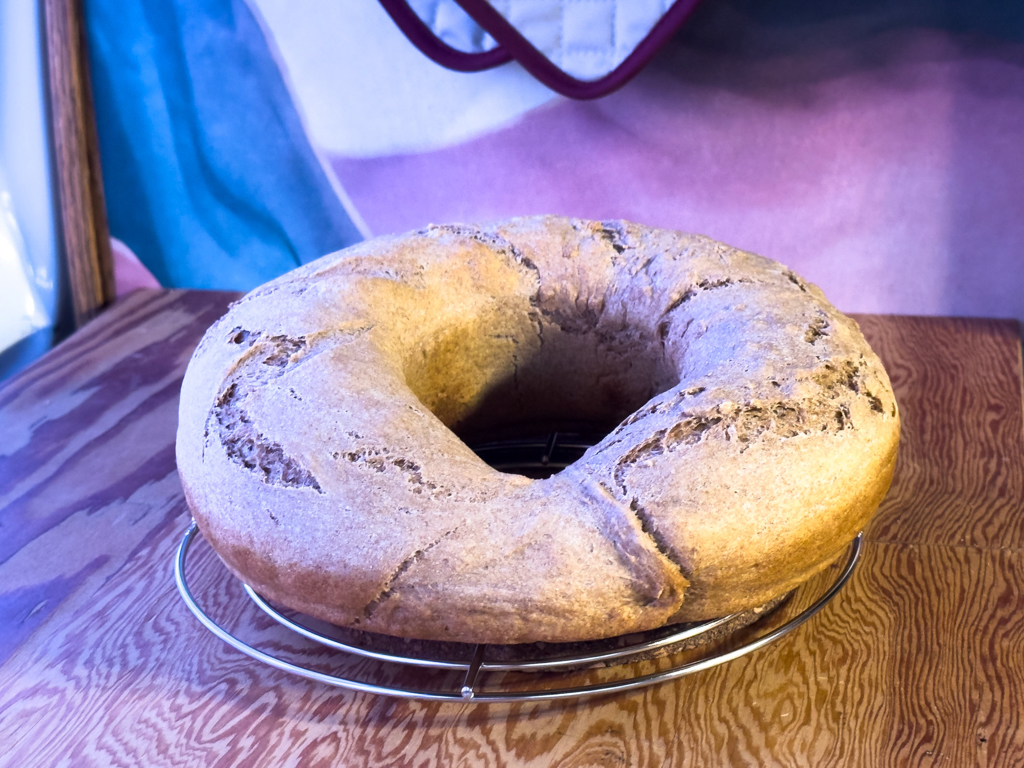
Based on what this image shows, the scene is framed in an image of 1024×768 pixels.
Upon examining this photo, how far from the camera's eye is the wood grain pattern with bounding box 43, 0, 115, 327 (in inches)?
89.2

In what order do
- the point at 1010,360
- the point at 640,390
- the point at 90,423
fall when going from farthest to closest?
the point at 1010,360
the point at 90,423
the point at 640,390

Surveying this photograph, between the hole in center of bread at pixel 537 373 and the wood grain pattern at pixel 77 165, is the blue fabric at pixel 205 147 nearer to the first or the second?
the wood grain pattern at pixel 77 165

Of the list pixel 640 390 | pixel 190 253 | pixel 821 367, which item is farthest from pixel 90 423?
pixel 821 367

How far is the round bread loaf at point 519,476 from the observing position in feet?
3.11

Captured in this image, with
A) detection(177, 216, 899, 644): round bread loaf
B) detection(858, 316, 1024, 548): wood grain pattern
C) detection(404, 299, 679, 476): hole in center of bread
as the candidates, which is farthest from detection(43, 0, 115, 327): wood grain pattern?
detection(858, 316, 1024, 548): wood grain pattern

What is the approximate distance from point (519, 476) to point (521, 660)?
0.69 feet

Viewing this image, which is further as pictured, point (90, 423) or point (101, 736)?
point (90, 423)

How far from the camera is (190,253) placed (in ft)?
8.14

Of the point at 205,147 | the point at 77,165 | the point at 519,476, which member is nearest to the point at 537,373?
the point at 519,476

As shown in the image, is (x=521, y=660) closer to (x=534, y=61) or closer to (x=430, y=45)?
(x=534, y=61)

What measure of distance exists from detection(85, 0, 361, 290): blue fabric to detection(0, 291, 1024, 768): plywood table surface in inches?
35.5

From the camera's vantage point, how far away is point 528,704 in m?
1.04

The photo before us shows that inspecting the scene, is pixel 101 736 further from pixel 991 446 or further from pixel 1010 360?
pixel 1010 360

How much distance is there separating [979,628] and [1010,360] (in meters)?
0.95
